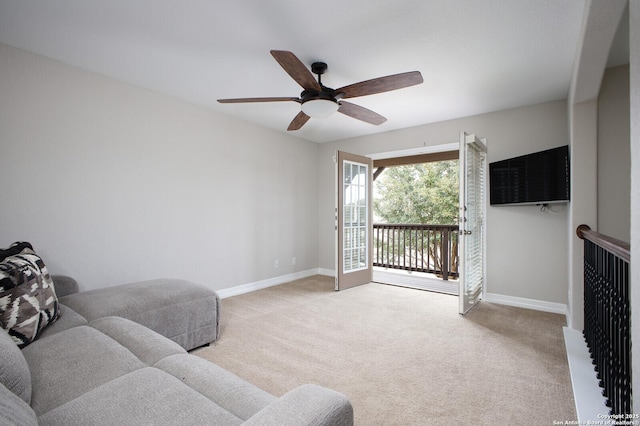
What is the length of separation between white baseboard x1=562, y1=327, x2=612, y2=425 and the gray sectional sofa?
1516mm

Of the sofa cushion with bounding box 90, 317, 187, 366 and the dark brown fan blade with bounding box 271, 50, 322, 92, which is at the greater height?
the dark brown fan blade with bounding box 271, 50, 322, 92

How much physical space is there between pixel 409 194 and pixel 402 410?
8115 mm

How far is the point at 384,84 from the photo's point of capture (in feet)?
7.76

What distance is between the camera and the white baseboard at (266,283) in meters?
4.08

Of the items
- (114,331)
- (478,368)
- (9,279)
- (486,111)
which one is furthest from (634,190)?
(486,111)

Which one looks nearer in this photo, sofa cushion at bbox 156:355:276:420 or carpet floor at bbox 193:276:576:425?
sofa cushion at bbox 156:355:276:420

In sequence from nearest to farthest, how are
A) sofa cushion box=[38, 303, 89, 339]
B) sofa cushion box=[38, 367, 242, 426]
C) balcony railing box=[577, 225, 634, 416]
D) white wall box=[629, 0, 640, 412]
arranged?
white wall box=[629, 0, 640, 412], sofa cushion box=[38, 367, 242, 426], balcony railing box=[577, 225, 634, 416], sofa cushion box=[38, 303, 89, 339]

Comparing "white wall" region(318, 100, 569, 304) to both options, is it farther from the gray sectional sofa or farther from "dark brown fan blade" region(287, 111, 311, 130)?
the gray sectional sofa

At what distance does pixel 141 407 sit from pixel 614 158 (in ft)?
12.3

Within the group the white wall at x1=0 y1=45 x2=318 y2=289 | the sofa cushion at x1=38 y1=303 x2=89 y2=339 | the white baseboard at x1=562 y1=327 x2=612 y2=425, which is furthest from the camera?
the white wall at x1=0 y1=45 x2=318 y2=289

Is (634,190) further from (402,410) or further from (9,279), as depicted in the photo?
(9,279)

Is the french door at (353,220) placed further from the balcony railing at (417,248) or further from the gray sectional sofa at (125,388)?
the gray sectional sofa at (125,388)

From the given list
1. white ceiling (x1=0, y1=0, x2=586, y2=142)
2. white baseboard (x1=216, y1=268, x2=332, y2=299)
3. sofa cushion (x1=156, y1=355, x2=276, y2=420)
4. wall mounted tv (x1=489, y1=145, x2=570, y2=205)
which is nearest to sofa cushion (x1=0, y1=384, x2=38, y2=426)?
sofa cushion (x1=156, y1=355, x2=276, y2=420)

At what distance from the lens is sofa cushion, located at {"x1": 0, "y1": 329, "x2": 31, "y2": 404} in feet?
3.30
